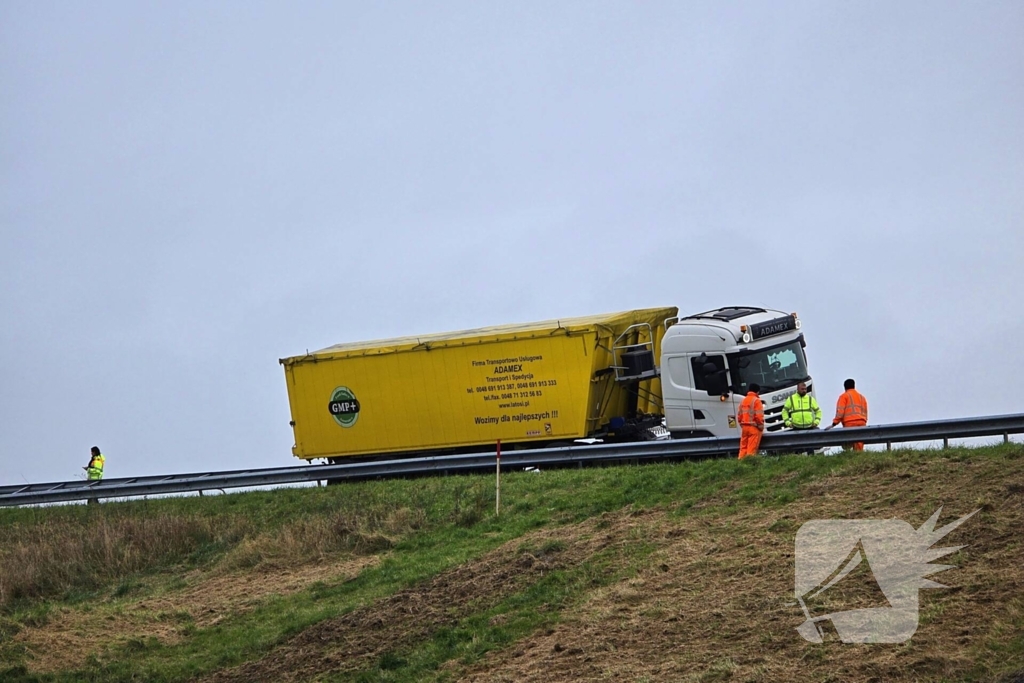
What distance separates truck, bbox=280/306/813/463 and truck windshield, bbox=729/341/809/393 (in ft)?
0.08

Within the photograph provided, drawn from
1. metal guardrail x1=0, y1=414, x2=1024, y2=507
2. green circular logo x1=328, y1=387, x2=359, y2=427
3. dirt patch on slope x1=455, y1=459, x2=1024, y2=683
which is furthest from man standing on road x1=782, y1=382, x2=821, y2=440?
green circular logo x1=328, y1=387, x2=359, y2=427

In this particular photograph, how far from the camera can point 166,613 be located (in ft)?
57.4

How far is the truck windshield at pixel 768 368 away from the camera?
2300 cm

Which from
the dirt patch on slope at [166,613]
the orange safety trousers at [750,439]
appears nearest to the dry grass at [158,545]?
the dirt patch on slope at [166,613]

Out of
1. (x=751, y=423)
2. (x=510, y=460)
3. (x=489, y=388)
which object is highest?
(x=489, y=388)

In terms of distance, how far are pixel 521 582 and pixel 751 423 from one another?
5628 mm

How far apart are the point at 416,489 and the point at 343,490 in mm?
2068

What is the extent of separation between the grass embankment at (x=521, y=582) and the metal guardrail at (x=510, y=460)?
134cm

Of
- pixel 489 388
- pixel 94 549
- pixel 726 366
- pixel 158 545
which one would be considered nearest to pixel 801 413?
pixel 726 366

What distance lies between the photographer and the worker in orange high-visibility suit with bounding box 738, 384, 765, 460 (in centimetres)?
1873

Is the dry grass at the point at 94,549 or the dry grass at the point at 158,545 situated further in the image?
the dry grass at the point at 94,549

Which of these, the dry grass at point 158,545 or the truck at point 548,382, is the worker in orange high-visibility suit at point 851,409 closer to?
the truck at point 548,382

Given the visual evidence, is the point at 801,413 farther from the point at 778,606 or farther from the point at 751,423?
the point at 778,606

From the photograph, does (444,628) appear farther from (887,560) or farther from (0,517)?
(0,517)
